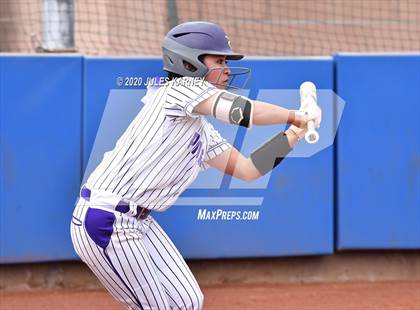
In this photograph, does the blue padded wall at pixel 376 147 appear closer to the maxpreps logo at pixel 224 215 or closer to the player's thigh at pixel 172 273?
the maxpreps logo at pixel 224 215

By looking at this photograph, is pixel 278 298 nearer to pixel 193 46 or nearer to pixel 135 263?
pixel 135 263

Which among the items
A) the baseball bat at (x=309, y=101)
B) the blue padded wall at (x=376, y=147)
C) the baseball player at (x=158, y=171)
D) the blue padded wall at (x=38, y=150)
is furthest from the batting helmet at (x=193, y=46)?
the blue padded wall at (x=376, y=147)

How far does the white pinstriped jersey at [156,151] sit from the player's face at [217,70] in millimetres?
126

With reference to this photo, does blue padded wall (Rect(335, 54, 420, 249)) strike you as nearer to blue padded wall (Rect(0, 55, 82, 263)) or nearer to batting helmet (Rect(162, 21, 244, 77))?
blue padded wall (Rect(0, 55, 82, 263))

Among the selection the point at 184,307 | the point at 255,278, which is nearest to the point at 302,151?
the point at 255,278

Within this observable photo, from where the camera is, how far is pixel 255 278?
235 inches

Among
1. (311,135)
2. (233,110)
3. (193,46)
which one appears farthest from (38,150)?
(311,135)

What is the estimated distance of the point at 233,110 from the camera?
2.86 meters

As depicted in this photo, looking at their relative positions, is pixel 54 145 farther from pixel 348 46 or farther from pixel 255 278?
pixel 348 46

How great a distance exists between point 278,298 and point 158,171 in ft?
9.27

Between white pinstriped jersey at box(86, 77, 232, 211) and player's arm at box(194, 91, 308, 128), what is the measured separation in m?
0.06

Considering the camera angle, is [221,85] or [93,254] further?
[221,85]

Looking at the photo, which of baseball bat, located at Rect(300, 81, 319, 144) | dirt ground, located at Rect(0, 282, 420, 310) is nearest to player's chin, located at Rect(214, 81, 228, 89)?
baseball bat, located at Rect(300, 81, 319, 144)

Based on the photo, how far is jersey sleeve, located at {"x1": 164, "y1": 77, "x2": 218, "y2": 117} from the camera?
9.59 feet
